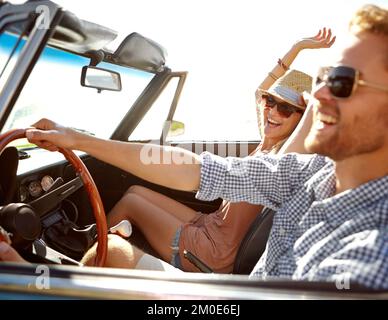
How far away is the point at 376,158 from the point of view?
4.53 ft

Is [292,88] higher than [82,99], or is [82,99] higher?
[292,88]

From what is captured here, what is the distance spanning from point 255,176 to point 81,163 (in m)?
0.81

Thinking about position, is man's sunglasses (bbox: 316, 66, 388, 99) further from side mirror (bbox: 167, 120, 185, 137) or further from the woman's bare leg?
side mirror (bbox: 167, 120, 185, 137)

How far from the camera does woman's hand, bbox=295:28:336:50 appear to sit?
286 centimetres

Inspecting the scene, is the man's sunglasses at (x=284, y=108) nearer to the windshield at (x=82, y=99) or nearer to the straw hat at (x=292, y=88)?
the straw hat at (x=292, y=88)

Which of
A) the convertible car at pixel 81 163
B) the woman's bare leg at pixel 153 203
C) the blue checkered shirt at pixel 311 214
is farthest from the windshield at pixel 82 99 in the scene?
the blue checkered shirt at pixel 311 214

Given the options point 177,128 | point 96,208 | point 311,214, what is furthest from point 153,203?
point 311,214

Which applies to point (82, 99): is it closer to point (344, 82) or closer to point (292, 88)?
point (292, 88)

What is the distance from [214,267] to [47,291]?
1.25 meters

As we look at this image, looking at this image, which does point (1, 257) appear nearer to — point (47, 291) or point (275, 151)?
point (47, 291)

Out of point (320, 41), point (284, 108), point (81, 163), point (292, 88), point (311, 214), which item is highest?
point (320, 41)

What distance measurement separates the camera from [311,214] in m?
1.46
